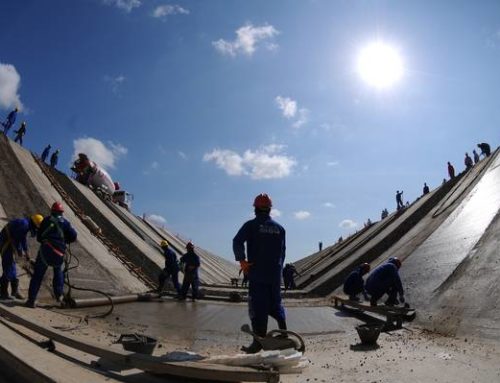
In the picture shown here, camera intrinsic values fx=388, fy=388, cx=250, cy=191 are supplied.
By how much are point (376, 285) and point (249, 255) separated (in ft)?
15.4

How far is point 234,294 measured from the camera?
38.3 feet

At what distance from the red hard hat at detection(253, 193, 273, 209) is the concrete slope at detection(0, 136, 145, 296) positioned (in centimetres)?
586

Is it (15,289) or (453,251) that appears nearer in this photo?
(15,289)

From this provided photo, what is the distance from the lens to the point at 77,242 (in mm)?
11109

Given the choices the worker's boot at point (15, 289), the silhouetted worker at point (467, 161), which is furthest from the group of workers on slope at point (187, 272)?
the silhouetted worker at point (467, 161)

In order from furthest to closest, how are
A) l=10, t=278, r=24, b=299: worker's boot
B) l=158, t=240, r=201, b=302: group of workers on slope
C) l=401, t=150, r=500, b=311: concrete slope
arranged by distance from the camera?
l=158, t=240, r=201, b=302: group of workers on slope < l=401, t=150, r=500, b=311: concrete slope < l=10, t=278, r=24, b=299: worker's boot

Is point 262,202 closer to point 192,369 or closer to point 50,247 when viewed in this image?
point 192,369

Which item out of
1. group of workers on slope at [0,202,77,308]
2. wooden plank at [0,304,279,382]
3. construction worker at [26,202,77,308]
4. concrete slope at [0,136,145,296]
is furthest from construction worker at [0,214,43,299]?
wooden plank at [0,304,279,382]

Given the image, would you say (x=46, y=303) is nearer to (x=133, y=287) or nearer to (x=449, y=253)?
(x=133, y=287)

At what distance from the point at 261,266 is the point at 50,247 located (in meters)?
4.09

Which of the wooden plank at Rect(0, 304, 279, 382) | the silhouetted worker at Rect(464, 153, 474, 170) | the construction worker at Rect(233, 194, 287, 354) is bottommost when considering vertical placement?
the wooden plank at Rect(0, 304, 279, 382)

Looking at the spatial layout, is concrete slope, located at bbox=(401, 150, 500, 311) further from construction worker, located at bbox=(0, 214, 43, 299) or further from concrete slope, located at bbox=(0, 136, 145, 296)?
construction worker, located at bbox=(0, 214, 43, 299)

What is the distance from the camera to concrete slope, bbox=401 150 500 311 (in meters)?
7.89

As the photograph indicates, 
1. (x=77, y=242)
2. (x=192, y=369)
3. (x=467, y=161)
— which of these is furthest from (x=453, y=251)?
(x=467, y=161)
